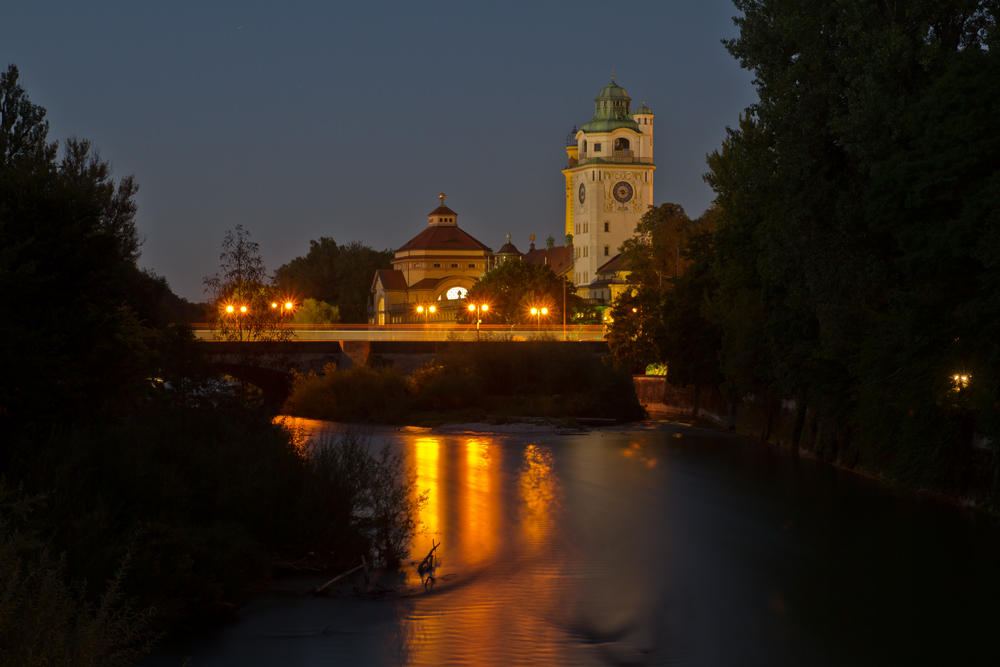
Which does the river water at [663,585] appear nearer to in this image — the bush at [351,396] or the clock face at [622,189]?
the bush at [351,396]

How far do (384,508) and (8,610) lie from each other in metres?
10.6

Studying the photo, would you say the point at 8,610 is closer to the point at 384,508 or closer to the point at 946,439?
the point at 384,508

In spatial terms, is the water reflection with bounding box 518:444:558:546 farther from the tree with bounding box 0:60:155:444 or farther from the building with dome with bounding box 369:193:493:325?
the building with dome with bounding box 369:193:493:325

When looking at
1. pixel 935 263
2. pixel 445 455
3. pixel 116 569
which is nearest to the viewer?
pixel 116 569

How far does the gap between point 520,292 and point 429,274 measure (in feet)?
189

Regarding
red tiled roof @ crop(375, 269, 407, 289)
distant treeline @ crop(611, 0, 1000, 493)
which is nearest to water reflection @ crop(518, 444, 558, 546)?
distant treeline @ crop(611, 0, 1000, 493)

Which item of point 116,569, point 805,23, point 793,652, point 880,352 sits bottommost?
point 793,652

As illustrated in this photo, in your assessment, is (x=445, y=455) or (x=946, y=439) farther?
(x=445, y=455)

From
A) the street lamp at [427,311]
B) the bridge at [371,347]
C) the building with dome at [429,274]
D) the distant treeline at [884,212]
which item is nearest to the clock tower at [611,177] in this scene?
the building with dome at [429,274]

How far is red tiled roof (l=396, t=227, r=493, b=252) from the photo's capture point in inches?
5842

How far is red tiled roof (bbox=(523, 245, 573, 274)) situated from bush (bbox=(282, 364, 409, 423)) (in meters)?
103

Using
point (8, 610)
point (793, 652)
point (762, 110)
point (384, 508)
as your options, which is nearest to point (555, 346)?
point (762, 110)

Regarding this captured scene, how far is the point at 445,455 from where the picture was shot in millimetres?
35250

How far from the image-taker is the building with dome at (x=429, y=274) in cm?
14075
